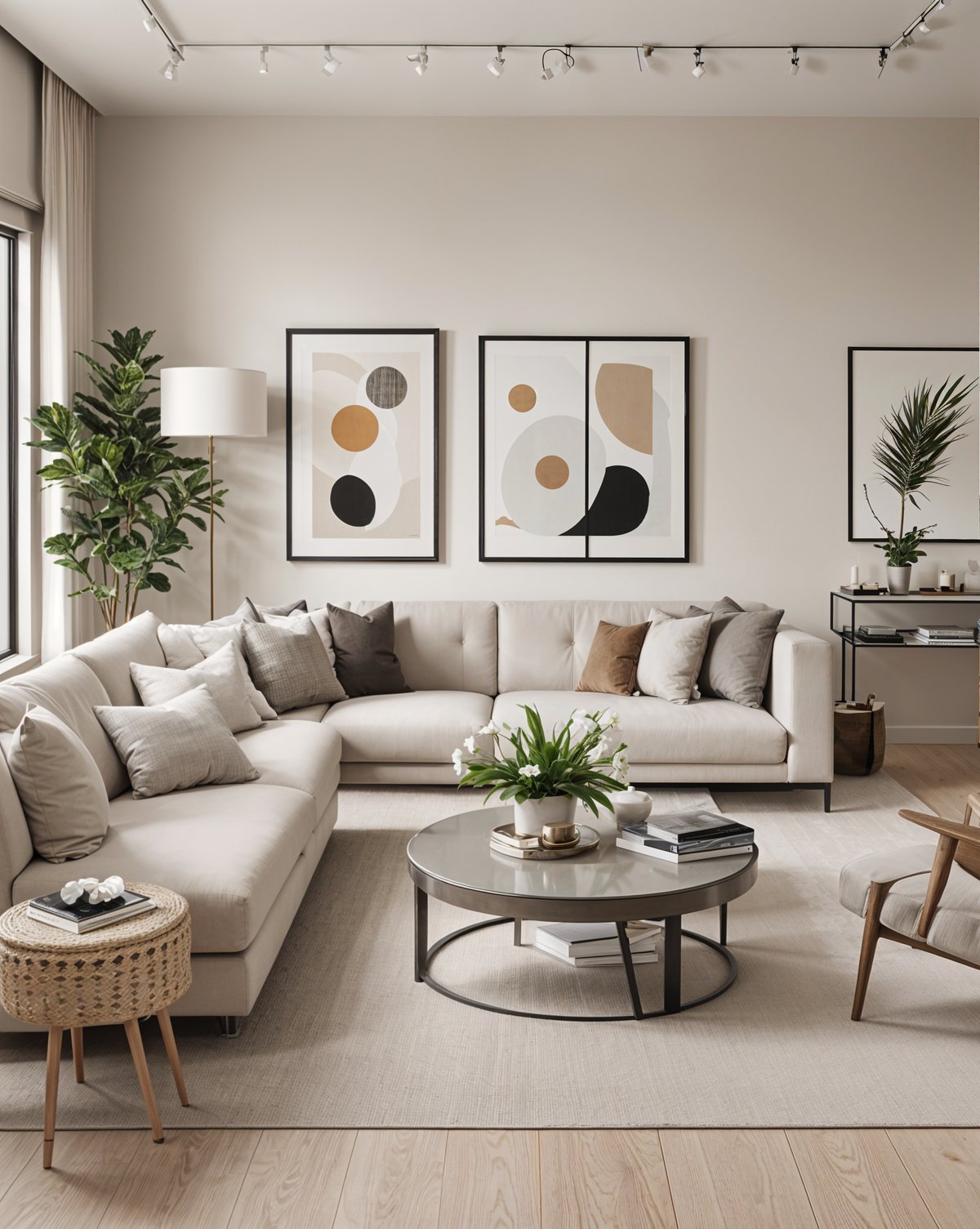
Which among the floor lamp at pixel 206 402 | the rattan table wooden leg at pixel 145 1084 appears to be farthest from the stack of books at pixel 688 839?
the floor lamp at pixel 206 402

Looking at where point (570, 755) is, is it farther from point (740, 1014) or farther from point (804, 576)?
point (804, 576)

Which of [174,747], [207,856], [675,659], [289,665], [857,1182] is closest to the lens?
[857,1182]

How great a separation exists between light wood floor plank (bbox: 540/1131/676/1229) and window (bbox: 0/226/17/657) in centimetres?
379

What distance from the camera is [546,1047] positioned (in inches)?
104

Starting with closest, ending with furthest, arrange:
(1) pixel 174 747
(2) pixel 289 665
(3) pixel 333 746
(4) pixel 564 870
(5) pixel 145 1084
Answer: (5) pixel 145 1084 → (4) pixel 564 870 → (1) pixel 174 747 → (3) pixel 333 746 → (2) pixel 289 665

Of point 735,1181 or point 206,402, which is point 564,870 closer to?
point 735,1181

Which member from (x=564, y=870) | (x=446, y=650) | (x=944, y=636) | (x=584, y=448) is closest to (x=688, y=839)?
(x=564, y=870)

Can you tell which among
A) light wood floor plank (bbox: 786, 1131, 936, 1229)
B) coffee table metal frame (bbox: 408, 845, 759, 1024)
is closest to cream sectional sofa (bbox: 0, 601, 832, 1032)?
coffee table metal frame (bbox: 408, 845, 759, 1024)

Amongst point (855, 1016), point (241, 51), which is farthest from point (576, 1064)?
point (241, 51)

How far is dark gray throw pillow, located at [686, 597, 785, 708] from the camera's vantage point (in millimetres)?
4828

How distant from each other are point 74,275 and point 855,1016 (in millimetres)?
4655

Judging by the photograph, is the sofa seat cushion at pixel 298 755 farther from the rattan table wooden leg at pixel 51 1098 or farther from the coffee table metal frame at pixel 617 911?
the rattan table wooden leg at pixel 51 1098

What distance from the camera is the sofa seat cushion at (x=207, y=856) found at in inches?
102

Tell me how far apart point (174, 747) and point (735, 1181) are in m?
1.99
